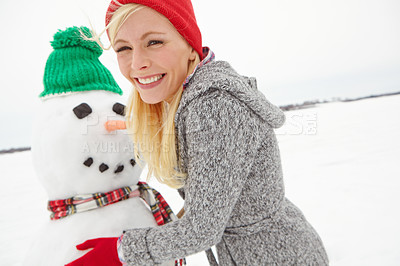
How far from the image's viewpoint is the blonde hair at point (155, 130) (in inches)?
27.7

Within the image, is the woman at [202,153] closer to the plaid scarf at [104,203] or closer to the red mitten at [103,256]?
the red mitten at [103,256]

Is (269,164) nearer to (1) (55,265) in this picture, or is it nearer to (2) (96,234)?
(2) (96,234)

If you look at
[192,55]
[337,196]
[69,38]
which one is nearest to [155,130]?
[192,55]

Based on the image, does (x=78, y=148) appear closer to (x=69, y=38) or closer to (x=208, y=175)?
(x=69, y=38)

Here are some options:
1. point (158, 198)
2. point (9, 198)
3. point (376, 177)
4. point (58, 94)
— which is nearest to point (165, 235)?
point (158, 198)

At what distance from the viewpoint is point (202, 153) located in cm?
55

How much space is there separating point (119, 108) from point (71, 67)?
258 mm

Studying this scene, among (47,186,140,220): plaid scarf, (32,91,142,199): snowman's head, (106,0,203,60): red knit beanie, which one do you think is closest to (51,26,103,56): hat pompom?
(32,91,142,199): snowman's head

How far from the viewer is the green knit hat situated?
1016mm

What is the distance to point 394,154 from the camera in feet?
10.4

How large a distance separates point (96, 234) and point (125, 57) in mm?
642

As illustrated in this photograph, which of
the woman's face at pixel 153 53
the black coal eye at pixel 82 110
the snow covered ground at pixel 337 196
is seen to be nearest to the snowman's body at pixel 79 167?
the black coal eye at pixel 82 110

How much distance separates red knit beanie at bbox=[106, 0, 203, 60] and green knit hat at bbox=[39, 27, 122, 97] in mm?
354

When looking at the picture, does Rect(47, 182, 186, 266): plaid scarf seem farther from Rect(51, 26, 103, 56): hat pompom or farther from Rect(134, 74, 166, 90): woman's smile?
Rect(51, 26, 103, 56): hat pompom
